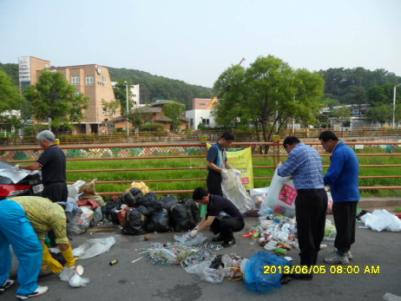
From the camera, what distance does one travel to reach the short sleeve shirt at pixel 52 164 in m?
4.25

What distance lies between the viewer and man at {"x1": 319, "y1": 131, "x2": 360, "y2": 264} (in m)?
3.71

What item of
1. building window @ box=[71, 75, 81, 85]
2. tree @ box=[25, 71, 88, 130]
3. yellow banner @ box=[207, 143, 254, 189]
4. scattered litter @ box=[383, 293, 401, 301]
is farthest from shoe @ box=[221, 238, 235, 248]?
building window @ box=[71, 75, 81, 85]

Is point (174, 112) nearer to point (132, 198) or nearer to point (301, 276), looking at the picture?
point (132, 198)

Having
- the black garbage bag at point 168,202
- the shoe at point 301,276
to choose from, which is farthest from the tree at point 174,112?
the shoe at point 301,276

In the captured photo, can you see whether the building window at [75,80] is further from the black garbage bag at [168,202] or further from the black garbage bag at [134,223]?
the black garbage bag at [134,223]

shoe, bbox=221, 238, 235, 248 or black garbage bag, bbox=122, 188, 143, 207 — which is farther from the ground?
black garbage bag, bbox=122, 188, 143, 207

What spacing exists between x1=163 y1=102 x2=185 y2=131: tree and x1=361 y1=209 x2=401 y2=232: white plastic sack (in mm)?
53252

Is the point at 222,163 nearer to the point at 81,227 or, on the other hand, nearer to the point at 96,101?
the point at 81,227

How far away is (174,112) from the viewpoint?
57.7 m

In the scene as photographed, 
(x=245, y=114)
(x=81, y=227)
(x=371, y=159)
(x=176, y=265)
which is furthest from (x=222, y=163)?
(x=245, y=114)

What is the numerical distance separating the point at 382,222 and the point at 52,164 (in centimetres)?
542

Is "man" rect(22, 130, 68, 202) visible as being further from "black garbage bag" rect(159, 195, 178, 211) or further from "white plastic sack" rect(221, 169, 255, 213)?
"white plastic sack" rect(221, 169, 255, 213)

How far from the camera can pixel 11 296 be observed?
10.8 feet

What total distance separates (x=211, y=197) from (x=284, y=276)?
1490mm
